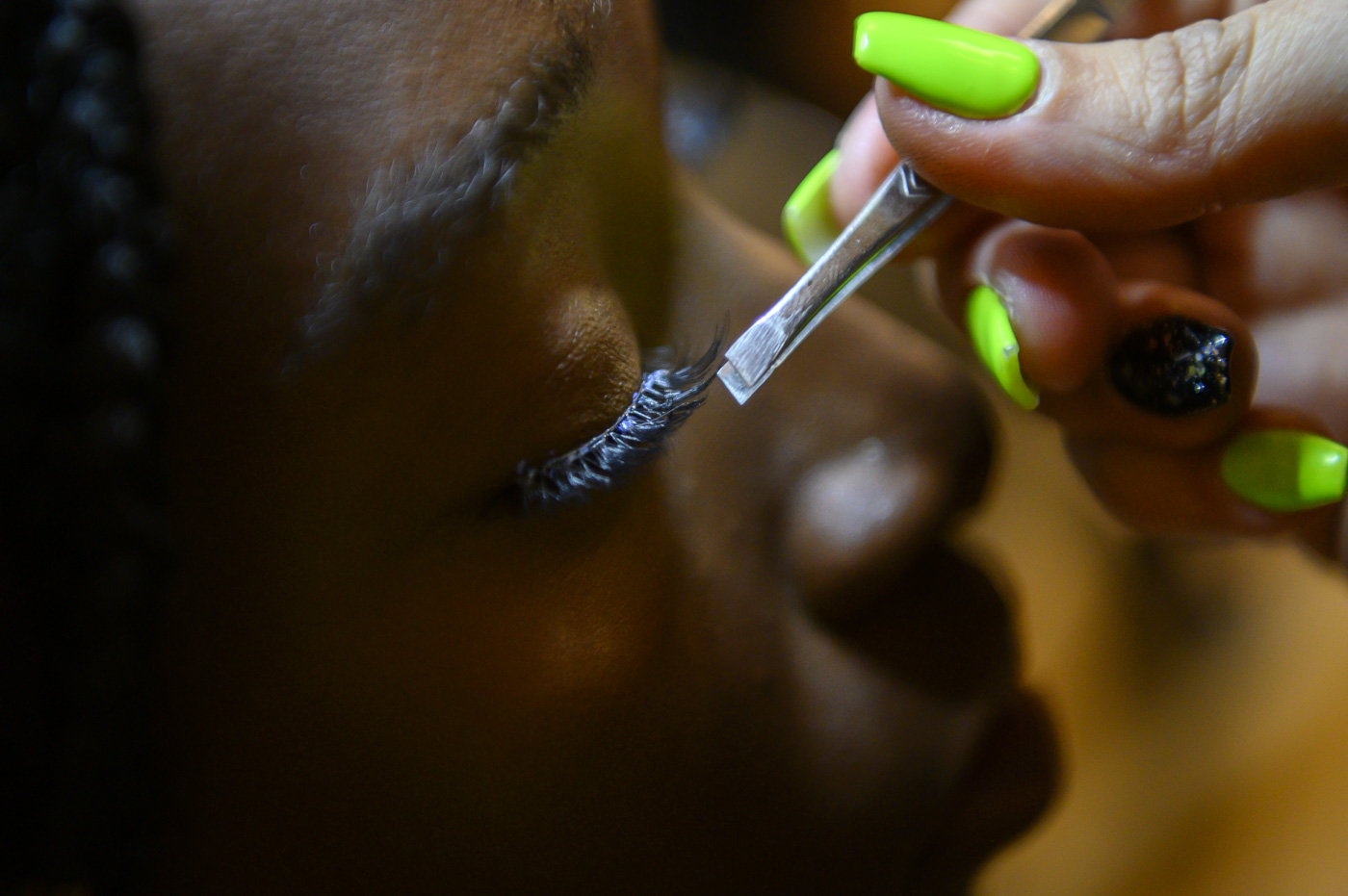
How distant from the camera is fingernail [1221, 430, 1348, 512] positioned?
1.72 ft

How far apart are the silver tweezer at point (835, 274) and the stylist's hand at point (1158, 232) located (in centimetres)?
3

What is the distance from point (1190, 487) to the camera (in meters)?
0.60

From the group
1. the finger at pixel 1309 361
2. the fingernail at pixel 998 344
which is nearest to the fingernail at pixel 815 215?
the fingernail at pixel 998 344

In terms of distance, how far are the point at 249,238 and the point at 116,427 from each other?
86mm

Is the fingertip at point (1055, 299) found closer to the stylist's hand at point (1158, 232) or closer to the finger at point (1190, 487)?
the stylist's hand at point (1158, 232)

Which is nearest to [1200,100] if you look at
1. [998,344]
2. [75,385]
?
[998,344]

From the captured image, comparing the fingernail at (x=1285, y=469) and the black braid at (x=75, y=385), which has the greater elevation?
the black braid at (x=75, y=385)

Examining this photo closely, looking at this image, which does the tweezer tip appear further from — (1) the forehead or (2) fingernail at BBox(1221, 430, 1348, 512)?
(2) fingernail at BBox(1221, 430, 1348, 512)

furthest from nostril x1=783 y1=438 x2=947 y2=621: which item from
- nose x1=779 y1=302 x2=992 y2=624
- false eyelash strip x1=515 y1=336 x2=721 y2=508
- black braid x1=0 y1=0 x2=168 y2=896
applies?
black braid x1=0 y1=0 x2=168 y2=896

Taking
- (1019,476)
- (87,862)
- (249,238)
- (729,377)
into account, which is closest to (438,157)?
(249,238)

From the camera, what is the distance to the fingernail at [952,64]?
415 millimetres

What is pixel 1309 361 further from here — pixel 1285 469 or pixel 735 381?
pixel 735 381

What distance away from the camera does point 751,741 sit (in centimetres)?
50

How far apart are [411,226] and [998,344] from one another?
34 cm
